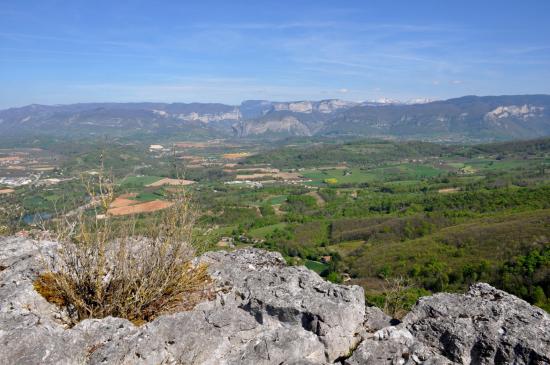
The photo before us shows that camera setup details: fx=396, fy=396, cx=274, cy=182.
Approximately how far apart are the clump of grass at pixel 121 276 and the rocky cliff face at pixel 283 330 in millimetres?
464

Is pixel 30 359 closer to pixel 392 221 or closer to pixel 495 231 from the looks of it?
pixel 495 231

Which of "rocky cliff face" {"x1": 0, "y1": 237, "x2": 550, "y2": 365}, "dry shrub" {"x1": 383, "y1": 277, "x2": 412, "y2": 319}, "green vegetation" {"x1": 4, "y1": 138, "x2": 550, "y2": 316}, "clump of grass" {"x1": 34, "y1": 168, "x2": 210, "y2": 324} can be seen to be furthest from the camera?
"green vegetation" {"x1": 4, "y1": 138, "x2": 550, "y2": 316}

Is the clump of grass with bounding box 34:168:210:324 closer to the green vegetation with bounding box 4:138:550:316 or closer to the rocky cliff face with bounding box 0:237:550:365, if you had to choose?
the rocky cliff face with bounding box 0:237:550:365

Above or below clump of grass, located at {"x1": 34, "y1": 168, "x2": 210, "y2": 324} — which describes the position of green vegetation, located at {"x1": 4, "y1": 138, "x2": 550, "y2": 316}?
below

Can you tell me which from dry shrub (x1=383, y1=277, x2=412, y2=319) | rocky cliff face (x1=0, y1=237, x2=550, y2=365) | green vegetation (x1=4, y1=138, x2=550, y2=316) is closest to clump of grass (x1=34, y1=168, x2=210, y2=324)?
rocky cliff face (x1=0, y1=237, x2=550, y2=365)

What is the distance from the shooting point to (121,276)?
845 cm

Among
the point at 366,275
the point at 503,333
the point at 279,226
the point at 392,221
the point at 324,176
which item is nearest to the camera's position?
the point at 503,333

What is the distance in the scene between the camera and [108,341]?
6684mm

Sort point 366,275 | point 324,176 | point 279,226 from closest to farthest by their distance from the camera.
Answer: point 366,275 → point 279,226 → point 324,176

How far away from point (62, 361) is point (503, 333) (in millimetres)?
7853

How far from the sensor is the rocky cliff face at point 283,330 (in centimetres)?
655

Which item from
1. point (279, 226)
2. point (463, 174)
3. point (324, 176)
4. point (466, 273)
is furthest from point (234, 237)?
point (463, 174)

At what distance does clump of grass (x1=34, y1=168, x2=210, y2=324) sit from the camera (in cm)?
808

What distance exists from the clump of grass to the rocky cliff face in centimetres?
46
